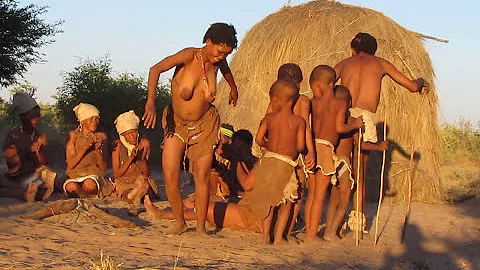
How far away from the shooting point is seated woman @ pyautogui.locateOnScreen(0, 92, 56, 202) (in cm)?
762

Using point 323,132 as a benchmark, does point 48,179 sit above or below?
below

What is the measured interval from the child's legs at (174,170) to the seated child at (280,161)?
64 centimetres

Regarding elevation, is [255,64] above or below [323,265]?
above

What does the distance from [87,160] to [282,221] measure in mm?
3036

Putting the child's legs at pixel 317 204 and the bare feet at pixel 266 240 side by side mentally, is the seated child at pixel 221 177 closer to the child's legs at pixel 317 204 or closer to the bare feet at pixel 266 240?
the child's legs at pixel 317 204

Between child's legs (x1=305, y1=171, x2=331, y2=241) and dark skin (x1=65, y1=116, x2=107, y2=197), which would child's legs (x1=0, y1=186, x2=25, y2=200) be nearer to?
dark skin (x1=65, y1=116, x2=107, y2=197)

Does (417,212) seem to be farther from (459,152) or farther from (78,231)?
(459,152)

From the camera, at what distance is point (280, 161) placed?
5598 millimetres

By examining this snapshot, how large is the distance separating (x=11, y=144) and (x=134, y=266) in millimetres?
4249

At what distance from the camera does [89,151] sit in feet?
25.7

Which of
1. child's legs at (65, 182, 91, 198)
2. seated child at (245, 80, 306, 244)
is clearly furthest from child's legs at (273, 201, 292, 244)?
child's legs at (65, 182, 91, 198)

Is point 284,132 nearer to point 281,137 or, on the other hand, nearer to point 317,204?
point 281,137

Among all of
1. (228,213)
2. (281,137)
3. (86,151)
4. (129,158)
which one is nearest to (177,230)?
(228,213)

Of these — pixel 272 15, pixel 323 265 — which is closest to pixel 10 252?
pixel 323 265
